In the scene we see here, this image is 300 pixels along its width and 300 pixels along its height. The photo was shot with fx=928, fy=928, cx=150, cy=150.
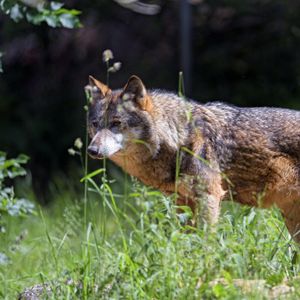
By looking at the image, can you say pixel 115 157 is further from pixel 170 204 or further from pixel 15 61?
pixel 15 61

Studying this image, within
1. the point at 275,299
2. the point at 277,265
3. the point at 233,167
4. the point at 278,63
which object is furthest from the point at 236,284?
the point at 278,63

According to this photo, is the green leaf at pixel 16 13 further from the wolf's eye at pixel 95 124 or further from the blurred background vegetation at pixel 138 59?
the blurred background vegetation at pixel 138 59

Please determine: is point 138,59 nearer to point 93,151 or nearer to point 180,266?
point 93,151

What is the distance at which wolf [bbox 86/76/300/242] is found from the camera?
6055mm

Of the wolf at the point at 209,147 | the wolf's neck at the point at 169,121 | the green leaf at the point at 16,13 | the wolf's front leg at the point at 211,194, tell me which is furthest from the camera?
the green leaf at the point at 16,13

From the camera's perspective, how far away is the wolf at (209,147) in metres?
6.05

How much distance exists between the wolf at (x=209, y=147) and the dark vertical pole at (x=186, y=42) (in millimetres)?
5206

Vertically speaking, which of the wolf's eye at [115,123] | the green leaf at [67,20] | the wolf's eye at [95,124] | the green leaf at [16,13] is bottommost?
the wolf's eye at [95,124]

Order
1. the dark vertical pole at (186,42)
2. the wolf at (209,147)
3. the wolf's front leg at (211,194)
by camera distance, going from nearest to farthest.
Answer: the wolf's front leg at (211,194), the wolf at (209,147), the dark vertical pole at (186,42)

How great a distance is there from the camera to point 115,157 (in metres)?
6.23

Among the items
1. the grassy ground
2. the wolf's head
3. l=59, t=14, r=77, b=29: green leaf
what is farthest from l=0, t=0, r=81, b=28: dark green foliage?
the grassy ground

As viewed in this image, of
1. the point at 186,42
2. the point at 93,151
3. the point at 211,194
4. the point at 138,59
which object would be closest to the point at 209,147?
the point at 211,194

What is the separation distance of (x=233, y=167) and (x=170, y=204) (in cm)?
119

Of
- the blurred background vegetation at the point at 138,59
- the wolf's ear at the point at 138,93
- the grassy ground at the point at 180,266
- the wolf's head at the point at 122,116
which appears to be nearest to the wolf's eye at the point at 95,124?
the wolf's head at the point at 122,116
